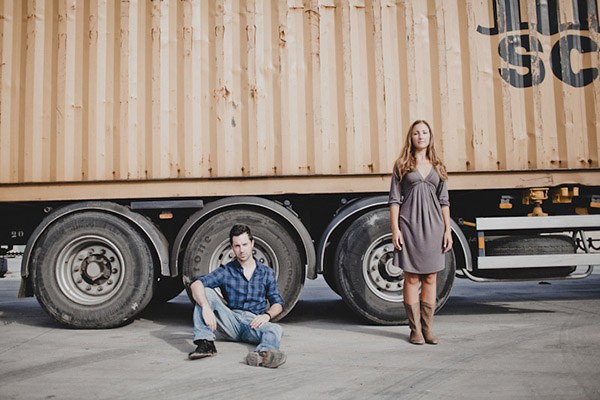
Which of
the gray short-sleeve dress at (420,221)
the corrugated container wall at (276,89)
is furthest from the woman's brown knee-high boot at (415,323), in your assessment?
the corrugated container wall at (276,89)

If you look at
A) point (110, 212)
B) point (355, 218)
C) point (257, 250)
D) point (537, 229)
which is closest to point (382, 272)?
point (355, 218)

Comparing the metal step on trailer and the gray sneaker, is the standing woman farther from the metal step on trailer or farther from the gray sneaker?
the gray sneaker

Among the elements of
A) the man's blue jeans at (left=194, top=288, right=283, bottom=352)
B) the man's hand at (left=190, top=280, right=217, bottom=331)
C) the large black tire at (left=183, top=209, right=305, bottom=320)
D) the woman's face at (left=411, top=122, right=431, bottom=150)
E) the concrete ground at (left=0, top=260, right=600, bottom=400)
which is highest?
the woman's face at (left=411, top=122, right=431, bottom=150)

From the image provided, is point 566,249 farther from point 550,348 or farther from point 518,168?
point 550,348

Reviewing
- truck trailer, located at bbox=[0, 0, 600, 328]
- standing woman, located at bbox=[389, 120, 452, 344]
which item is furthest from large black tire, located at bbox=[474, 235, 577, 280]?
standing woman, located at bbox=[389, 120, 452, 344]

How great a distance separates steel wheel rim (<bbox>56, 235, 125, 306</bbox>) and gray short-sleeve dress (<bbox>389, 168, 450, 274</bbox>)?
2.70 metres

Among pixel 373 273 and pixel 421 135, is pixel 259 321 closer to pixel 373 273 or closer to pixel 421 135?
pixel 373 273

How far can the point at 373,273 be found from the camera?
15.3 ft

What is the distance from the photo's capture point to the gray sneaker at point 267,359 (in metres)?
3.24

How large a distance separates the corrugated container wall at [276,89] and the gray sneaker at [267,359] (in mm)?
1969

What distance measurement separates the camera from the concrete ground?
111 inches

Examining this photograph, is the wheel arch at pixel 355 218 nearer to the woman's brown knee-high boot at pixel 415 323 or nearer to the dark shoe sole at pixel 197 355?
the woman's brown knee-high boot at pixel 415 323

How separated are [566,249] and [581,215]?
1.29ft

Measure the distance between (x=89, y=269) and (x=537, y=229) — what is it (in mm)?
4592
